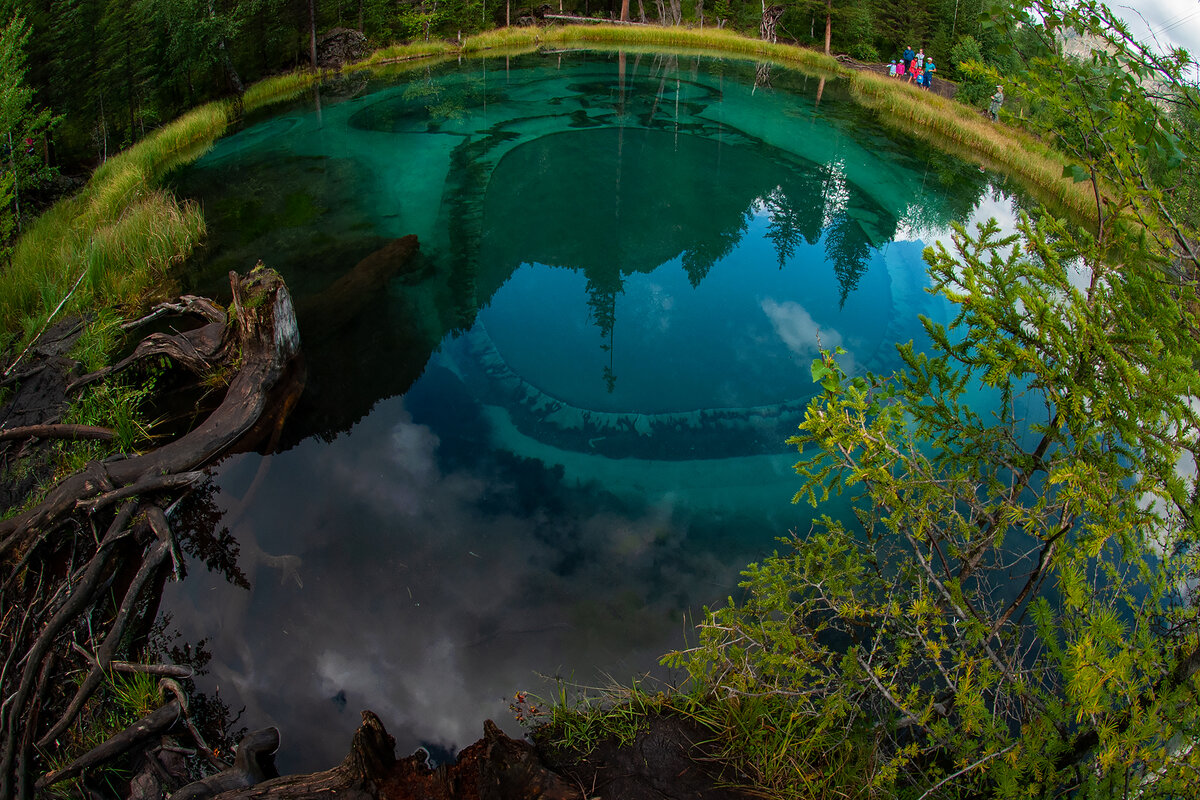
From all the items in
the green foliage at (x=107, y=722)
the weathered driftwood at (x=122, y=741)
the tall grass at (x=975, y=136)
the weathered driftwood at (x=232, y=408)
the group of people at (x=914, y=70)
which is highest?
the weathered driftwood at (x=122, y=741)

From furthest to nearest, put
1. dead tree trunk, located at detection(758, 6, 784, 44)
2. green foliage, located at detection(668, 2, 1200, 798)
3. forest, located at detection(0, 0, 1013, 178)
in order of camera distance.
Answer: dead tree trunk, located at detection(758, 6, 784, 44)
forest, located at detection(0, 0, 1013, 178)
green foliage, located at detection(668, 2, 1200, 798)

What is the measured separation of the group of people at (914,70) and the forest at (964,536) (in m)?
16.9

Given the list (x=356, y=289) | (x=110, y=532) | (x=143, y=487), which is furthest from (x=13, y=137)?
(x=110, y=532)

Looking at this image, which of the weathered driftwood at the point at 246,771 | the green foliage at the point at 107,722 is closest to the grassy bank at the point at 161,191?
the green foliage at the point at 107,722

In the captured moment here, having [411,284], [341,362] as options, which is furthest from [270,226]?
[341,362]

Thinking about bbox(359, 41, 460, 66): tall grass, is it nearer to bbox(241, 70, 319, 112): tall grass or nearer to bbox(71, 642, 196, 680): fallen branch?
bbox(241, 70, 319, 112): tall grass

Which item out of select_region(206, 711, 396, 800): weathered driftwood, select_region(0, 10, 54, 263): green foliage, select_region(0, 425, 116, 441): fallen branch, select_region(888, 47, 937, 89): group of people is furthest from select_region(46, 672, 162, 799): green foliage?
select_region(888, 47, 937, 89): group of people

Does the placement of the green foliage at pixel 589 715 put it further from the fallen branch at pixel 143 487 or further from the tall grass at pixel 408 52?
the tall grass at pixel 408 52

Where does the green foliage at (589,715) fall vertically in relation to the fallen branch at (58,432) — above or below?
above

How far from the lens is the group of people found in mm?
20156

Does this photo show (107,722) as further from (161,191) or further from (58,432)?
(161,191)

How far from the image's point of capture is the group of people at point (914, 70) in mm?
20156

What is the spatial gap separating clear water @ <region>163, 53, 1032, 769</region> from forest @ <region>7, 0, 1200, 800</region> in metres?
0.53

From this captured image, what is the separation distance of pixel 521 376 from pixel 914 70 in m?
20.1
